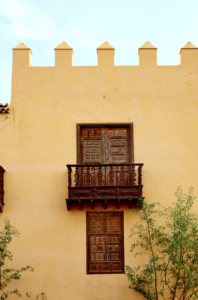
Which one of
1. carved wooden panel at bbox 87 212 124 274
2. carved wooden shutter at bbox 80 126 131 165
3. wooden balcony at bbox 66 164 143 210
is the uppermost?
carved wooden shutter at bbox 80 126 131 165

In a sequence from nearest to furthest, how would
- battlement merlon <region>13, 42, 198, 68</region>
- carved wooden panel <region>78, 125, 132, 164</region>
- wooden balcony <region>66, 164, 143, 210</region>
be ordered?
wooden balcony <region>66, 164, 143, 210</region>
carved wooden panel <region>78, 125, 132, 164</region>
battlement merlon <region>13, 42, 198, 68</region>

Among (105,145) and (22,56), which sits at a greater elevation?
(22,56)

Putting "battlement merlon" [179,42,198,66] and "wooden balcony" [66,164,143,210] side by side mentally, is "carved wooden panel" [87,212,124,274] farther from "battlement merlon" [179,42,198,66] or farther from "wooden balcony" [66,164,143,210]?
"battlement merlon" [179,42,198,66]

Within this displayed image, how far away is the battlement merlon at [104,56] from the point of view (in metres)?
12.5

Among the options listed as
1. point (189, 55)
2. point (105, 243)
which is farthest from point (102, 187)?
Result: point (189, 55)

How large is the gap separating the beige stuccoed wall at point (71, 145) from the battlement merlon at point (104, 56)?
0.04m

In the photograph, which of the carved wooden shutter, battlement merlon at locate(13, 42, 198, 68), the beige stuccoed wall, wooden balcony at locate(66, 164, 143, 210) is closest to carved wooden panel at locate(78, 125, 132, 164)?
the carved wooden shutter

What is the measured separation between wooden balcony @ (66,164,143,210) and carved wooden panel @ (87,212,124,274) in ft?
1.17

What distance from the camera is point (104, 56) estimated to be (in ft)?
41.4

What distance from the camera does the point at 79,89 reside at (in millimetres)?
12305

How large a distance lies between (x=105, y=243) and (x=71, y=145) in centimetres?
267

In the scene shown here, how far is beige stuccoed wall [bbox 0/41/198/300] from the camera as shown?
1109 centimetres

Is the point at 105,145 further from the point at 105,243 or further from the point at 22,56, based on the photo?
the point at 22,56

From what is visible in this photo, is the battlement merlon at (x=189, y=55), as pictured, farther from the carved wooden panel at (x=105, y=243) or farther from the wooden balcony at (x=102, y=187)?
the carved wooden panel at (x=105, y=243)
